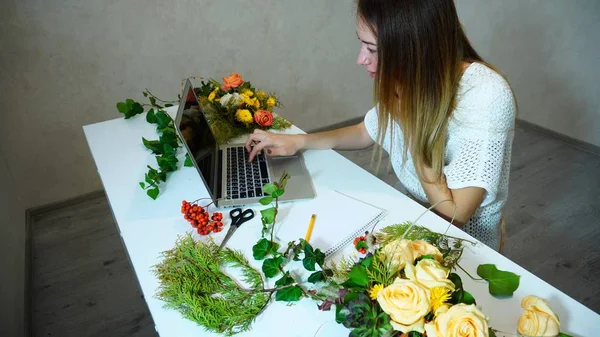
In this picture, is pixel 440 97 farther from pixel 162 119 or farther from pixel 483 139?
pixel 162 119

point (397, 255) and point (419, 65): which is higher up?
point (419, 65)

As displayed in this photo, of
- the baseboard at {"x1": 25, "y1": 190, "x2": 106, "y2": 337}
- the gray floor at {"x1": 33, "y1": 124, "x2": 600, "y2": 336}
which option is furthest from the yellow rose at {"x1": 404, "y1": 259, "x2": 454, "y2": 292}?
the baseboard at {"x1": 25, "y1": 190, "x2": 106, "y2": 337}

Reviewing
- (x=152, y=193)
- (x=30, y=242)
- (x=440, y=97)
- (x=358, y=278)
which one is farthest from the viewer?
(x=30, y=242)

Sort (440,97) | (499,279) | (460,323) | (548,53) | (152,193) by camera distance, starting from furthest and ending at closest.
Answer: (548,53)
(152,193)
(440,97)
(499,279)
(460,323)

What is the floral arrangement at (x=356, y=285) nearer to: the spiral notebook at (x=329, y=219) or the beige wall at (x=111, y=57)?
the spiral notebook at (x=329, y=219)

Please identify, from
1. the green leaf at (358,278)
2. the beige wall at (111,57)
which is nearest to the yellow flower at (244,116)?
the green leaf at (358,278)

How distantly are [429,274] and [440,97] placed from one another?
0.53m

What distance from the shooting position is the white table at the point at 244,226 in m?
0.77

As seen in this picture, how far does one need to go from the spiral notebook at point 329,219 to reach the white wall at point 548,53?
235cm

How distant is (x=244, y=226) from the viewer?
1.04 m

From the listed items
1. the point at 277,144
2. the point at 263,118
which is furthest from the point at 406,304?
the point at 263,118

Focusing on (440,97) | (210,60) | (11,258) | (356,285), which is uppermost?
(440,97)

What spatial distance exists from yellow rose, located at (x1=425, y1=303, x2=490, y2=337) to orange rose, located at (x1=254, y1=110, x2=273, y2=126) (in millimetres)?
995

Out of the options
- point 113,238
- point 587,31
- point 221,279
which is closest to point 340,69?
point 587,31
